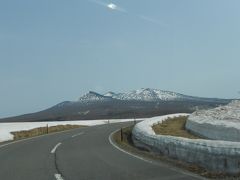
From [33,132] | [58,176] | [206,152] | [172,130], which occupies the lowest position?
[33,132]

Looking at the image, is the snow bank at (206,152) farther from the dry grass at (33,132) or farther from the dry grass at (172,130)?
the dry grass at (33,132)

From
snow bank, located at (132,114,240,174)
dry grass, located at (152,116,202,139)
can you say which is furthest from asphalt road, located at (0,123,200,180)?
dry grass, located at (152,116,202,139)

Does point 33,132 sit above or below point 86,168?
below

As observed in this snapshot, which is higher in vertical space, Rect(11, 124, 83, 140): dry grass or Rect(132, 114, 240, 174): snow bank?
Rect(132, 114, 240, 174): snow bank

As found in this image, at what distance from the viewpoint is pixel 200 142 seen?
12.1 meters

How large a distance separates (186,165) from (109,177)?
247 centimetres

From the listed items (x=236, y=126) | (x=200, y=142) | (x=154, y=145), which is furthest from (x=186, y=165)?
(x=236, y=126)

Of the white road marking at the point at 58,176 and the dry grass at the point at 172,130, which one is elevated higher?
the dry grass at the point at 172,130

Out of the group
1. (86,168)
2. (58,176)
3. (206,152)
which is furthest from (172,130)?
(58,176)

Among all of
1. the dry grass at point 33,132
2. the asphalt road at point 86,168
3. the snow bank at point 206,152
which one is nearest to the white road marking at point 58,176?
the asphalt road at point 86,168

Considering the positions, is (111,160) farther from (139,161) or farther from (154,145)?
(154,145)

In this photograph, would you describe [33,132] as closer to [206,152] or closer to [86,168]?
[86,168]

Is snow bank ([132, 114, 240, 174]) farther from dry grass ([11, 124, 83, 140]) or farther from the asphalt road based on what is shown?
dry grass ([11, 124, 83, 140])

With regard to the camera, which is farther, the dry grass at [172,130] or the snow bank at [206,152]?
the dry grass at [172,130]
